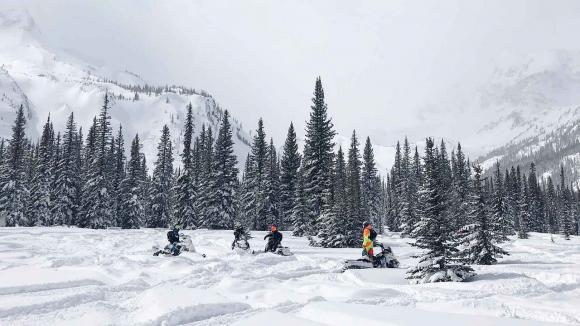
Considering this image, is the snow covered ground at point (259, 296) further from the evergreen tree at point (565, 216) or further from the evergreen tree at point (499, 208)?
the evergreen tree at point (565, 216)

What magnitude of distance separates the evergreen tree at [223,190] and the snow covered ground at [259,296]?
3133 centimetres

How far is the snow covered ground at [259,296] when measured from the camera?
25.9ft

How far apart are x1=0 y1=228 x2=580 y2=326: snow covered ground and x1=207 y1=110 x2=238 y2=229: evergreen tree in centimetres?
3133

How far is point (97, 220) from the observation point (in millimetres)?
51656

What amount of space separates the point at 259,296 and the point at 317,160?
3040 centimetres

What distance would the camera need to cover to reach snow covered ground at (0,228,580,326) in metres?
7.89

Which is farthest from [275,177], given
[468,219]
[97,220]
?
[468,219]

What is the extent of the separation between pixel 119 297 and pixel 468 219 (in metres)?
15.0

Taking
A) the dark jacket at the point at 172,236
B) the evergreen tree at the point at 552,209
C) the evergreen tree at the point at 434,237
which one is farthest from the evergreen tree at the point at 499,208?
the evergreen tree at the point at 552,209

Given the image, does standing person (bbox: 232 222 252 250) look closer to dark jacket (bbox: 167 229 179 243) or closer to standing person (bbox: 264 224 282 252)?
standing person (bbox: 264 224 282 252)

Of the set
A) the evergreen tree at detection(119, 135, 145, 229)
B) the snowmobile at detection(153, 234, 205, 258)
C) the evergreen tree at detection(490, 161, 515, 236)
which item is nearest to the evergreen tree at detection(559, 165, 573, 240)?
the evergreen tree at detection(490, 161, 515, 236)

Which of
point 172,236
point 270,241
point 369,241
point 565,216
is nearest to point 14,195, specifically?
point 172,236

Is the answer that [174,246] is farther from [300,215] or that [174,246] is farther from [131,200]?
[131,200]

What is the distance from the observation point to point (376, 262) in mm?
17016
